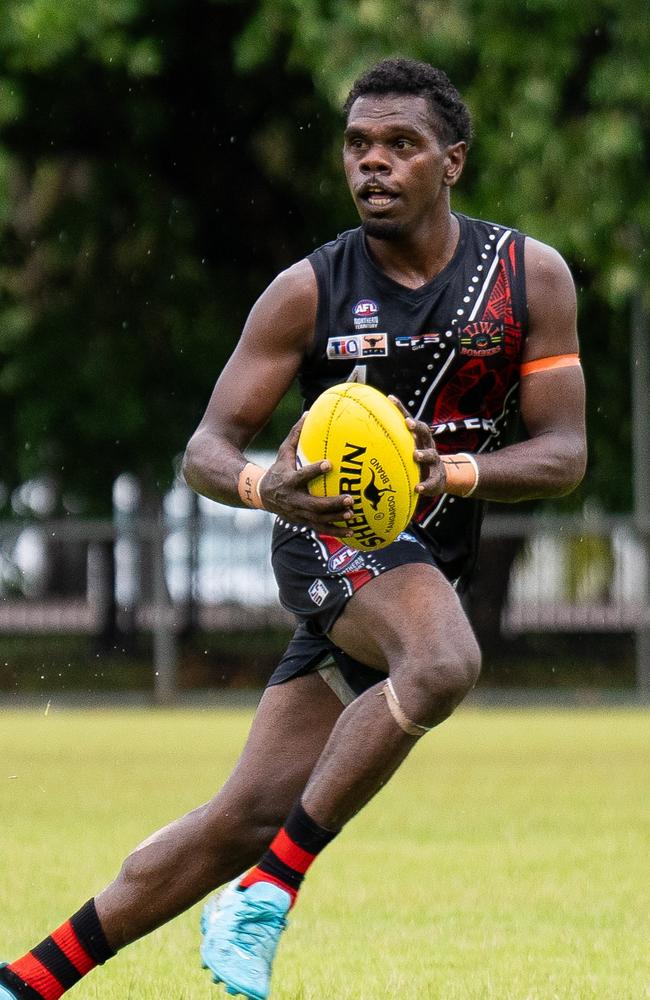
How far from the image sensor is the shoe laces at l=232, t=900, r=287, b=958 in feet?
15.2

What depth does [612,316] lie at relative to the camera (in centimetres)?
2222

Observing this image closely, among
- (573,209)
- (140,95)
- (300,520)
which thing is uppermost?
(140,95)

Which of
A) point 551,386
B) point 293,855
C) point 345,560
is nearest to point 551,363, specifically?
point 551,386

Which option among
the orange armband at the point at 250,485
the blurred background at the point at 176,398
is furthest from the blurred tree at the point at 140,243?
the orange armband at the point at 250,485

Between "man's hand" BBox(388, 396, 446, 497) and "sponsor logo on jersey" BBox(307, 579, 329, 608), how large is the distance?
0.56m

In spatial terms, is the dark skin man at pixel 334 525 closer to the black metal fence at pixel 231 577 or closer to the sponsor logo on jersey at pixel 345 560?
the sponsor logo on jersey at pixel 345 560

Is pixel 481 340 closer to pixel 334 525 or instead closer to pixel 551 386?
pixel 551 386

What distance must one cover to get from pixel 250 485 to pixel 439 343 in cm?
70

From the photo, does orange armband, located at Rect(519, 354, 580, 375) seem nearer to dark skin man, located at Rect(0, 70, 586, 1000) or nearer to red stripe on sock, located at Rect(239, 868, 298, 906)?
dark skin man, located at Rect(0, 70, 586, 1000)

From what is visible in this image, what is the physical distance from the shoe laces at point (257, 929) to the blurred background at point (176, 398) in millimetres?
15099

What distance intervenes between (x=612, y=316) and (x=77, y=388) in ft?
20.4

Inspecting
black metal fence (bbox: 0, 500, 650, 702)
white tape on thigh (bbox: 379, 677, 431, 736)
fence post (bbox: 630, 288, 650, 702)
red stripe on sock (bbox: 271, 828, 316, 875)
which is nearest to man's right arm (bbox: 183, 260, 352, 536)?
white tape on thigh (bbox: 379, 677, 431, 736)

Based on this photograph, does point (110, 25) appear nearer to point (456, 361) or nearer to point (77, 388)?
point (77, 388)

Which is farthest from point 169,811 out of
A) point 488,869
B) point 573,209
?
point 573,209
